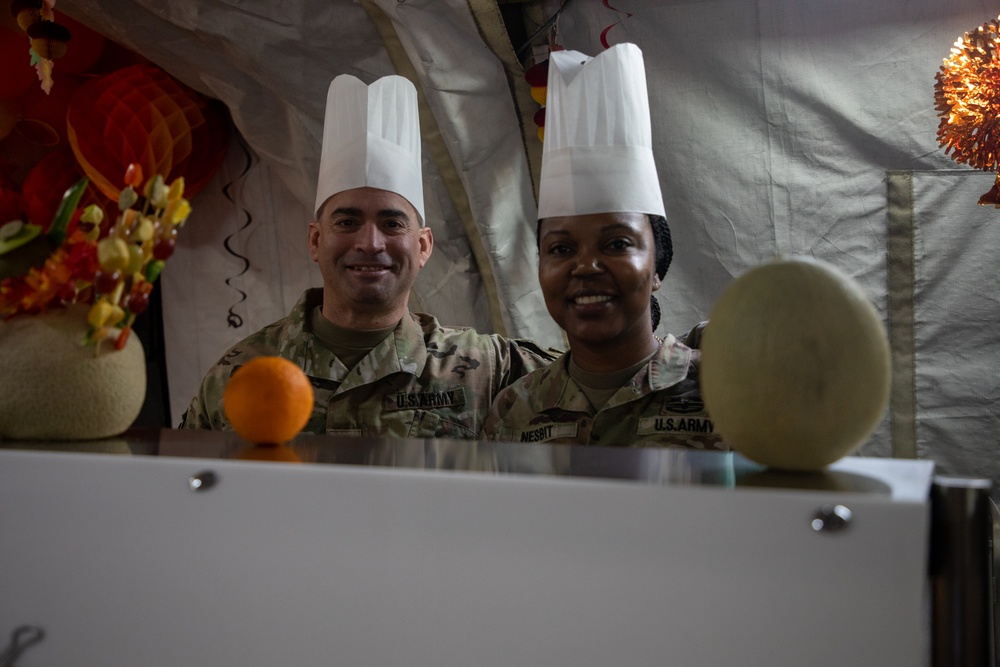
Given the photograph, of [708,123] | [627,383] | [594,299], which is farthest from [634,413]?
[708,123]

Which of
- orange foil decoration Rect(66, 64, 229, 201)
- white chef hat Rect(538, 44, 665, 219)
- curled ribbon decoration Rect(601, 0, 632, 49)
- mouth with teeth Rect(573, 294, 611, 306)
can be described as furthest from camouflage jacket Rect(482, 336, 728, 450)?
orange foil decoration Rect(66, 64, 229, 201)

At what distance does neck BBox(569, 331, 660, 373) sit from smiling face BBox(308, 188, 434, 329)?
441 millimetres

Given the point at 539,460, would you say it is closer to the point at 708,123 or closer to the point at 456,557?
the point at 456,557

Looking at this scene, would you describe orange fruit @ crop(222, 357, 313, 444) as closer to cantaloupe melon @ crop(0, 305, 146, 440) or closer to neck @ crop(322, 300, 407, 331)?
cantaloupe melon @ crop(0, 305, 146, 440)

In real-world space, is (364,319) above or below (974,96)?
below

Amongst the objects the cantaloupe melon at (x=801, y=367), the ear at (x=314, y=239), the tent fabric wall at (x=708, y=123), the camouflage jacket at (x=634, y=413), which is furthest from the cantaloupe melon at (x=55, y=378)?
the tent fabric wall at (x=708, y=123)

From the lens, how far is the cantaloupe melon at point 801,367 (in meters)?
0.58

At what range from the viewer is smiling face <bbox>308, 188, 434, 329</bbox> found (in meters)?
1.60

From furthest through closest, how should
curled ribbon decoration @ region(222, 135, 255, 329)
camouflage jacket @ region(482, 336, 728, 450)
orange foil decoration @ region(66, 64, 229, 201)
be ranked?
curled ribbon decoration @ region(222, 135, 255, 329) < orange foil decoration @ region(66, 64, 229, 201) < camouflage jacket @ region(482, 336, 728, 450)

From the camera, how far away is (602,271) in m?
1.24

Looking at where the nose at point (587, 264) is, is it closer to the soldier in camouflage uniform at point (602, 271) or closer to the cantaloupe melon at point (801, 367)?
the soldier in camouflage uniform at point (602, 271)

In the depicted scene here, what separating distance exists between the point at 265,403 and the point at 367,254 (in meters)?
0.89

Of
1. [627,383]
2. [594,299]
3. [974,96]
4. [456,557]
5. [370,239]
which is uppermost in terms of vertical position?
[974,96]

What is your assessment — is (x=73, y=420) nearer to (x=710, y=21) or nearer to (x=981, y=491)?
(x=981, y=491)
